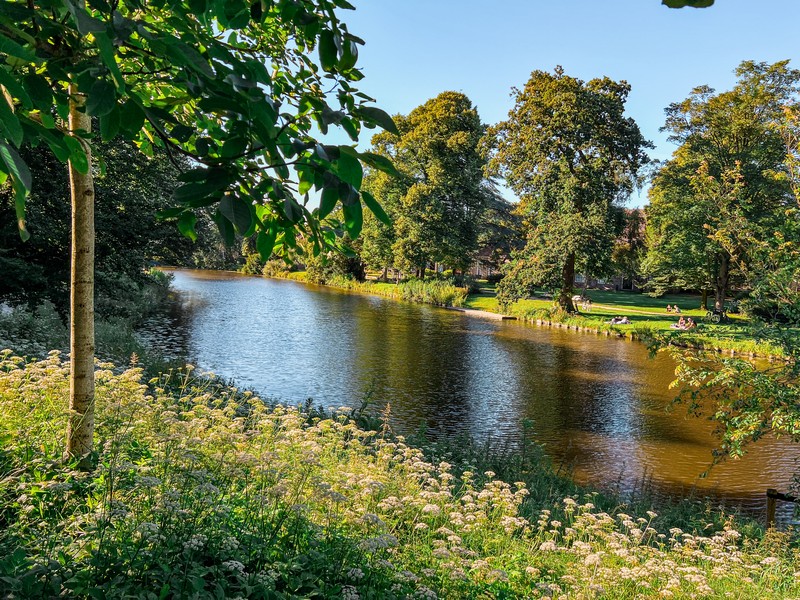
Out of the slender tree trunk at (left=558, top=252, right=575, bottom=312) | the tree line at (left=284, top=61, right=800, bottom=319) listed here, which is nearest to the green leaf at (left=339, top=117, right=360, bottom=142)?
the tree line at (left=284, top=61, right=800, bottom=319)

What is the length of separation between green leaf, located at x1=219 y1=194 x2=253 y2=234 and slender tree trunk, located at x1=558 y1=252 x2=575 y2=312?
32.8m

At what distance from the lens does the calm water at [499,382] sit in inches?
472

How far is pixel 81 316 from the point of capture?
428cm

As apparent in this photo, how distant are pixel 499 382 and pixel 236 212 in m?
17.2

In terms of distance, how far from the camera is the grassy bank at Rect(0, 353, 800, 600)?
10.2 ft

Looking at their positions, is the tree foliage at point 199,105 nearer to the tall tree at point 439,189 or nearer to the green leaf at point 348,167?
the green leaf at point 348,167

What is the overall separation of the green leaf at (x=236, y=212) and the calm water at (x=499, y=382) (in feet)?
32.9

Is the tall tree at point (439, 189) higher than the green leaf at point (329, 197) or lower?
higher

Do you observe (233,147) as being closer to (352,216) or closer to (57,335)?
(352,216)

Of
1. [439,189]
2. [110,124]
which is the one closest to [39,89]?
[110,124]

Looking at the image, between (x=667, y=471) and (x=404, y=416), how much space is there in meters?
5.91

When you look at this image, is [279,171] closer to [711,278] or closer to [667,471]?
[667,471]

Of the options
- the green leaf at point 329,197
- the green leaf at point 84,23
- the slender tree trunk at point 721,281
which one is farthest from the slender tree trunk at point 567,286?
the green leaf at point 84,23

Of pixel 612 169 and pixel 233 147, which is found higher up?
pixel 612 169
